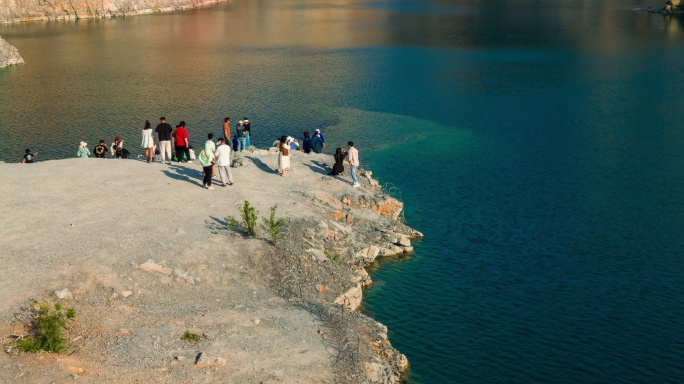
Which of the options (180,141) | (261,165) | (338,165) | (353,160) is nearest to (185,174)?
(180,141)

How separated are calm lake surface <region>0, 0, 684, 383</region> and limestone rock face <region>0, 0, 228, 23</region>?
59.9 feet

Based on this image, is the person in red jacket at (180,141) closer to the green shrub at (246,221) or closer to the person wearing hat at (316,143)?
the person wearing hat at (316,143)

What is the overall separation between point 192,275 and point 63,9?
15344 centimetres

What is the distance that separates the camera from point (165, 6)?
194250mm

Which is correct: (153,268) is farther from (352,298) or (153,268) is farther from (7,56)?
(7,56)

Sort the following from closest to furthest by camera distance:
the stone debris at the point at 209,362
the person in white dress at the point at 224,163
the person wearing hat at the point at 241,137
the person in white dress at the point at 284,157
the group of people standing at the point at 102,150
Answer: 1. the stone debris at the point at 209,362
2. the person in white dress at the point at 224,163
3. the person in white dress at the point at 284,157
4. the group of people standing at the point at 102,150
5. the person wearing hat at the point at 241,137

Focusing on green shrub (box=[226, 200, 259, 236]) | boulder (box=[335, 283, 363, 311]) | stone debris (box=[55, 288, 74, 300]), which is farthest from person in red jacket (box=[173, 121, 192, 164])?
stone debris (box=[55, 288, 74, 300])

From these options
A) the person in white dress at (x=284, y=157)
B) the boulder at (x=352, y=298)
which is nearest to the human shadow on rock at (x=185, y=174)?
the person in white dress at (x=284, y=157)

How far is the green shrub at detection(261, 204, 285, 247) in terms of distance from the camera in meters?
34.6

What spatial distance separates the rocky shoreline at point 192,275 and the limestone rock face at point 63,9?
5265 inches

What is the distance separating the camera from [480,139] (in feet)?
209

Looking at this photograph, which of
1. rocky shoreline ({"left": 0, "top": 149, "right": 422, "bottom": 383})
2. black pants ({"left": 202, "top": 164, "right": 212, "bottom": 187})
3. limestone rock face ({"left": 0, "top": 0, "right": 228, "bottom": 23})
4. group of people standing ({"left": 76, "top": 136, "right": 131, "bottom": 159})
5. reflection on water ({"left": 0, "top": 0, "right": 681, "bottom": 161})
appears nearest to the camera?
rocky shoreline ({"left": 0, "top": 149, "right": 422, "bottom": 383})

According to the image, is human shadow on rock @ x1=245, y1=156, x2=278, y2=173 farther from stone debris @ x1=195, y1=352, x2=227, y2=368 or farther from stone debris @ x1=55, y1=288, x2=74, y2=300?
stone debris @ x1=195, y1=352, x2=227, y2=368

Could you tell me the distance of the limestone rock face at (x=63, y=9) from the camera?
160125 mm
